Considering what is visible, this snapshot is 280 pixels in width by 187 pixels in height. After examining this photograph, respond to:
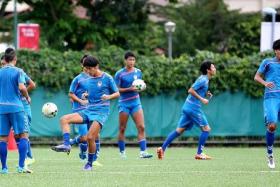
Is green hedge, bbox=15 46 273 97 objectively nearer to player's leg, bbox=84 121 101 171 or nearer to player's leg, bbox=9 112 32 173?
player's leg, bbox=84 121 101 171

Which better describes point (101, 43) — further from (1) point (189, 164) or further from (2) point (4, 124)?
(2) point (4, 124)

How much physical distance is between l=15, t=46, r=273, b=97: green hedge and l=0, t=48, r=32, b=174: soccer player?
13.7 metres

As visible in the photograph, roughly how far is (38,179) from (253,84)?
53.6ft

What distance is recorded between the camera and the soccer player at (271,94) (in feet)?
59.3

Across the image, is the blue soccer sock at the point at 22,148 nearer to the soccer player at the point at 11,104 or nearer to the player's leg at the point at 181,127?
the soccer player at the point at 11,104

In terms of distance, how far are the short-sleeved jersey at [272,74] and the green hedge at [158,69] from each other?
12863mm

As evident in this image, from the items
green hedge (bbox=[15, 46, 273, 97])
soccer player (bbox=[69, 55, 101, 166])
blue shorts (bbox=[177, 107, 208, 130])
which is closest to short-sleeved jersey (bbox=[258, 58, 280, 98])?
soccer player (bbox=[69, 55, 101, 166])

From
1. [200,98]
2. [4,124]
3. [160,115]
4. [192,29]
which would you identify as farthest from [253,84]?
[192,29]

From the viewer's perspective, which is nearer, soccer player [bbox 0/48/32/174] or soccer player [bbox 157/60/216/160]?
soccer player [bbox 0/48/32/174]

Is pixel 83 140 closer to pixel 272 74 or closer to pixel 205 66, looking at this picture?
pixel 205 66

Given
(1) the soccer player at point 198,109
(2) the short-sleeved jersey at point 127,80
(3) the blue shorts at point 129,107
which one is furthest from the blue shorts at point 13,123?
(3) the blue shorts at point 129,107

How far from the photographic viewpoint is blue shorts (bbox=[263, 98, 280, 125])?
59.1 ft

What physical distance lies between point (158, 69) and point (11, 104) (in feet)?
48.9

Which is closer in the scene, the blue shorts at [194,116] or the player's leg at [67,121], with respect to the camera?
the player's leg at [67,121]
